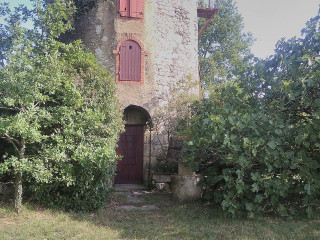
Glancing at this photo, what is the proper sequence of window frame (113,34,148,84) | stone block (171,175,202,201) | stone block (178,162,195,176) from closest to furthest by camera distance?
stone block (171,175,202,201)
stone block (178,162,195,176)
window frame (113,34,148,84)

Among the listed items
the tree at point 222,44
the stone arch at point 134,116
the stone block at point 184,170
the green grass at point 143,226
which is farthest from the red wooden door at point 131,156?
the tree at point 222,44

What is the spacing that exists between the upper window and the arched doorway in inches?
121

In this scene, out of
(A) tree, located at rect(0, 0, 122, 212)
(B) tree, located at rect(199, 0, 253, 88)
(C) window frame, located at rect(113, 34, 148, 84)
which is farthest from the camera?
(B) tree, located at rect(199, 0, 253, 88)

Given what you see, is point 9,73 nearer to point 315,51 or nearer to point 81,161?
point 81,161

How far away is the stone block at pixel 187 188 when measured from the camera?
6.96m

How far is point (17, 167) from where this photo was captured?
198 inches

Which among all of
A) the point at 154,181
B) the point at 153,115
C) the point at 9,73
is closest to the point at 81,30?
the point at 153,115

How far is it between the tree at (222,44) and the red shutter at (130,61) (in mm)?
10067

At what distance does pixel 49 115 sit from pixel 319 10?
584cm

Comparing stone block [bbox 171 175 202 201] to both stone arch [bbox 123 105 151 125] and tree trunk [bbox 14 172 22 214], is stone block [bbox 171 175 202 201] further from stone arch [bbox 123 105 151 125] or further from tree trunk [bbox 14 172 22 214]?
tree trunk [bbox 14 172 22 214]

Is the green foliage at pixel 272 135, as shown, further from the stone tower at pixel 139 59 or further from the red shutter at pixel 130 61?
the red shutter at pixel 130 61

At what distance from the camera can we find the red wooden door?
9.59 m

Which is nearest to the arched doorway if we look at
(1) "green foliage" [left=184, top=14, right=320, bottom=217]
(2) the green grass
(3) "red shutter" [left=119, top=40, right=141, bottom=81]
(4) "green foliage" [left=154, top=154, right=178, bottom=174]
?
(4) "green foliage" [left=154, top=154, right=178, bottom=174]

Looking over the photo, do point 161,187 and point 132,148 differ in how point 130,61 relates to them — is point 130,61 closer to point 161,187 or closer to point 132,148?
point 132,148
